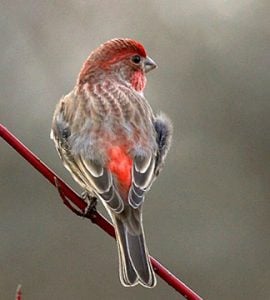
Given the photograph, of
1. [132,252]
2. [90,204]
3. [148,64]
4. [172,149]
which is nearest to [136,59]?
[148,64]

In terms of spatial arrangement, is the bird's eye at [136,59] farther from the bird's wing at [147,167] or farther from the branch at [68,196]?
the branch at [68,196]

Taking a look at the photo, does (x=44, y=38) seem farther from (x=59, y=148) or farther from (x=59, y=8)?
(x=59, y=148)

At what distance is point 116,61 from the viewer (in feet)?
25.6

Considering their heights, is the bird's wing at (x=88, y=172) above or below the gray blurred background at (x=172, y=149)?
below

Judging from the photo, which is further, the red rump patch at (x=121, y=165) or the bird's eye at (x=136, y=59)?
the bird's eye at (x=136, y=59)

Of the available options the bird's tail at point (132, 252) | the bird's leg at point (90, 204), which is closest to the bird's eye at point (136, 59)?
the bird's leg at point (90, 204)

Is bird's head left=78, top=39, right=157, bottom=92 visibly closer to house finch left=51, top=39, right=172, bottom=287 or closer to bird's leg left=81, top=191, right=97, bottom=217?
house finch left=51, top=39, right=172, bottom=287

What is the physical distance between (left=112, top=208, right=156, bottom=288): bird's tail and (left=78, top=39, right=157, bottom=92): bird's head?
161cm

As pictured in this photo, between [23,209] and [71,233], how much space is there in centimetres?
56

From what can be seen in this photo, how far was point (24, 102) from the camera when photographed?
12.7 metres

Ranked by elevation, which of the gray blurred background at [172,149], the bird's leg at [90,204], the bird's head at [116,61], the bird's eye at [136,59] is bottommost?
the bird's leg at [90,204]

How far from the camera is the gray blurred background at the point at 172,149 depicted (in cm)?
1199

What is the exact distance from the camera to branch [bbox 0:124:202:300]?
5.23m

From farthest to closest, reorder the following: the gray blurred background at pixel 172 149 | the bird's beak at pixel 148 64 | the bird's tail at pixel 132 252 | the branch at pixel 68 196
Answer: the gray blurred background at pixel 172 149, the bird's beak at pixel 148 64, the bird's tail at pixel 132 252, the branch at pixel 68 196
